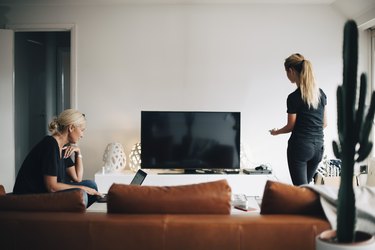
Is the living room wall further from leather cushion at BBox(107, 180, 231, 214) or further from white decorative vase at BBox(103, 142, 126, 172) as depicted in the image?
leather cushion at BBox(107, 180, 231, 214)

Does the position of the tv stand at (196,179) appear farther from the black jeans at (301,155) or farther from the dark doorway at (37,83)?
the dark doorway at (37,83)

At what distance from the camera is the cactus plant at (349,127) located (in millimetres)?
1790

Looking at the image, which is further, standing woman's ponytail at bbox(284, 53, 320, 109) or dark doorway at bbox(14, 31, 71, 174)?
dark doorway at bbox(14, 31, 71, 174)

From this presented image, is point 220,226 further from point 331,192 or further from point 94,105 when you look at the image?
point 94,105

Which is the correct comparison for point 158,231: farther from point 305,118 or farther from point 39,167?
point 305,118

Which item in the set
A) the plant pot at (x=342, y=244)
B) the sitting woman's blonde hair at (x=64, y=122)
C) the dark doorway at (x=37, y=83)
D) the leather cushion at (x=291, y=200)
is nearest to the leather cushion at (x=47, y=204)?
the leather cushion at (x=291, y=200)

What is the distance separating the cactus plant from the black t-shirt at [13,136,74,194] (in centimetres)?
217

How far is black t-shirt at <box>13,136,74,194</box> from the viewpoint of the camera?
335 cm

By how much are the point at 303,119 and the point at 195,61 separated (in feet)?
6.02

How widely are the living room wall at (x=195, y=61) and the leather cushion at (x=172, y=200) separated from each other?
326cm

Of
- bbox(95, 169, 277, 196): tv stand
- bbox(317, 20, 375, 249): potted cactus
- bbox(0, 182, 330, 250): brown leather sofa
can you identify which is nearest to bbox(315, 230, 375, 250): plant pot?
bbox(317, 20, 375, 249): potted cactus

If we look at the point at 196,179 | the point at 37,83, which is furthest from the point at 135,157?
the point at 37,83

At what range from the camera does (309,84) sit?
390cm

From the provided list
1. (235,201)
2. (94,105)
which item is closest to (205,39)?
(94,105)
